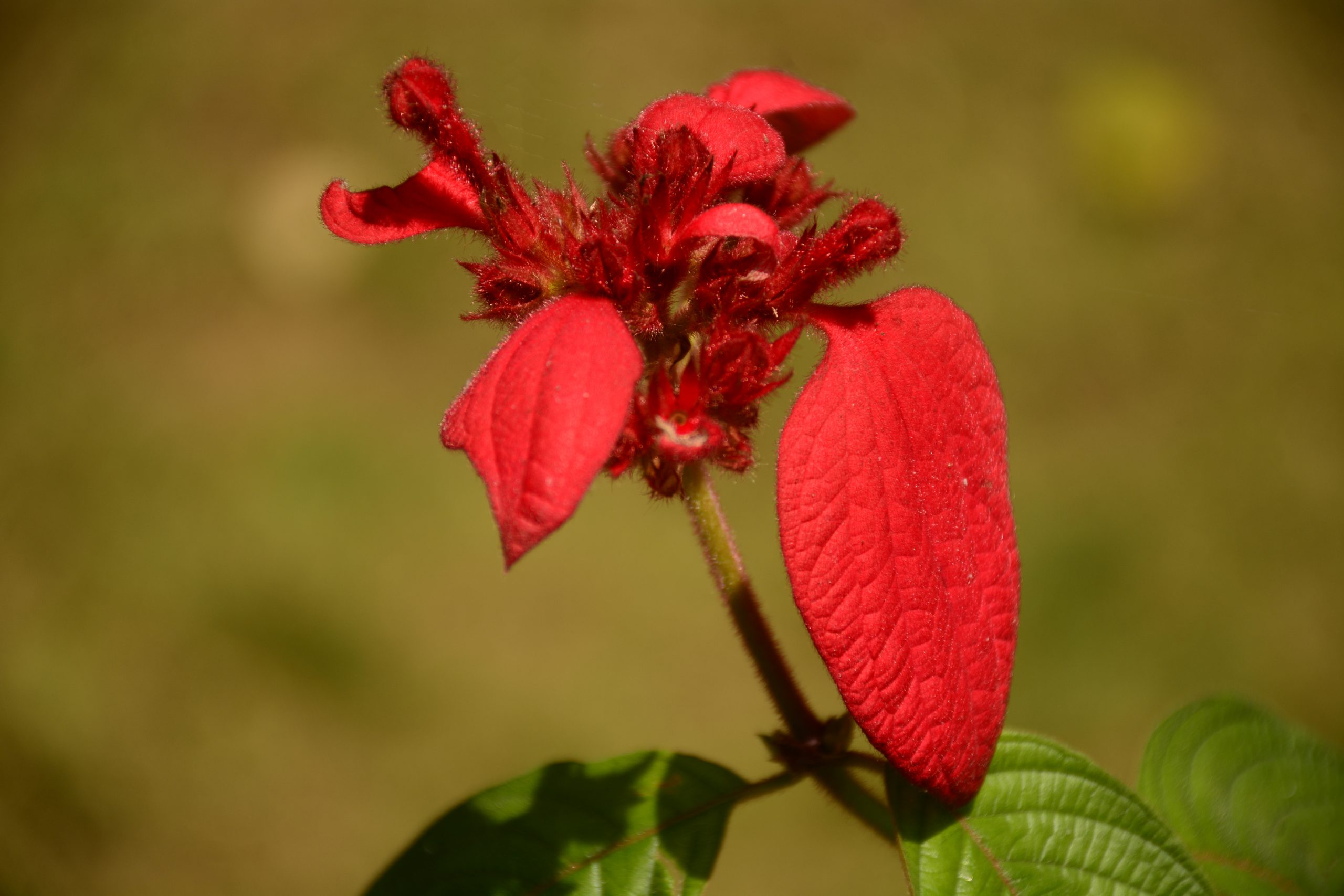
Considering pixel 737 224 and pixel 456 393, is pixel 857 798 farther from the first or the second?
pixel 456 393

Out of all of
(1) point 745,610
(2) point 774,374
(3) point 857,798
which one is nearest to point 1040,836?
(3) point 857,798

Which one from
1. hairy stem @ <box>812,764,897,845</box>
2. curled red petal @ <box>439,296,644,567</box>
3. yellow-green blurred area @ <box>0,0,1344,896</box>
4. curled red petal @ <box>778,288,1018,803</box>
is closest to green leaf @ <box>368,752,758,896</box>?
hairy stem @ <box>812,764,897,845</box>

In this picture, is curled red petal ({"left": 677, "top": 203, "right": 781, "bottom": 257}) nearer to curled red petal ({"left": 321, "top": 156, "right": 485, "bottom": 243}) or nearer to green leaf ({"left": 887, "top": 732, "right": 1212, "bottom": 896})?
curled red petal ({"left": 321, "top": 156, "right": 485, "bottom": 243})

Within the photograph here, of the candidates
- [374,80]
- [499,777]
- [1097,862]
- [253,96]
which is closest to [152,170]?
[253,96]

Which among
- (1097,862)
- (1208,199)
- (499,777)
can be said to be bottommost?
(499,777)

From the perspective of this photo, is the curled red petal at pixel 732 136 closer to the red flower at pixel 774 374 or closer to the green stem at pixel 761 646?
the red flower at pixel 774 374

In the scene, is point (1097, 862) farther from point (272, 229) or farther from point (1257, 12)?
point (1257, 12)

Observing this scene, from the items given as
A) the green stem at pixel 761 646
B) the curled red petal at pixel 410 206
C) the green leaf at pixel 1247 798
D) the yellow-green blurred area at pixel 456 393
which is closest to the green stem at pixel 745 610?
the green stem at pixel 761 646
